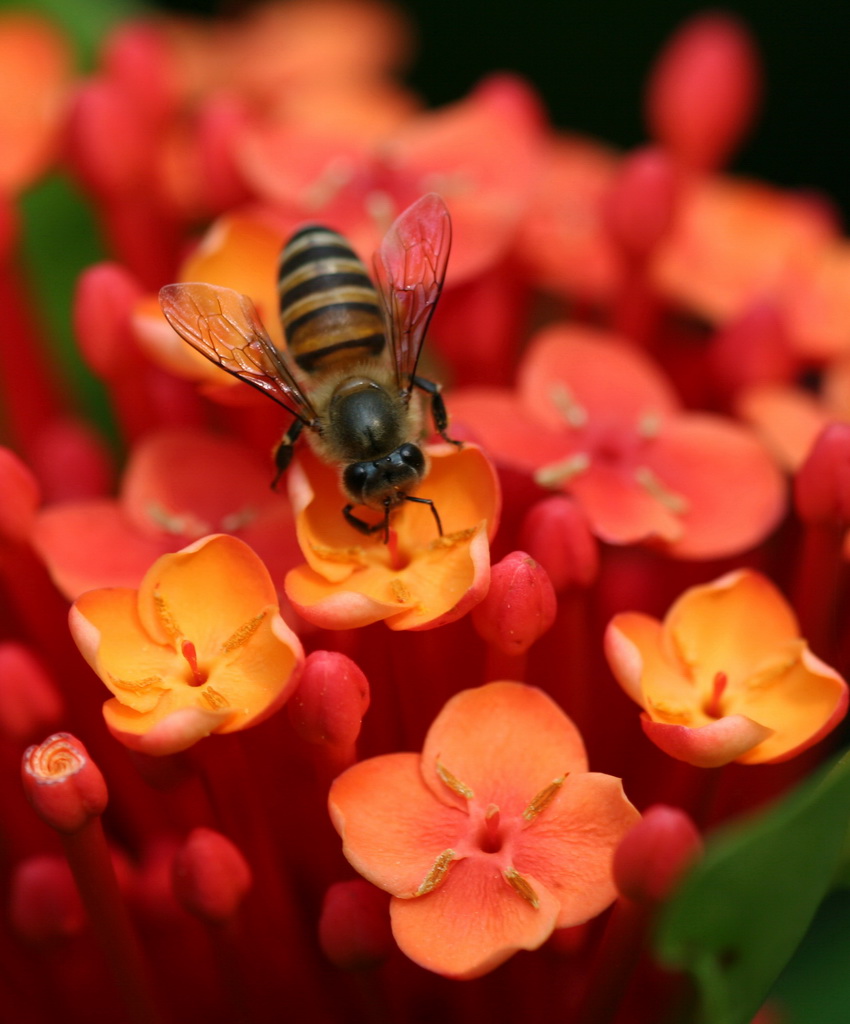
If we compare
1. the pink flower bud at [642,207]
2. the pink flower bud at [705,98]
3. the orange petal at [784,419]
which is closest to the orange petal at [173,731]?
the orange petal at [784,419]

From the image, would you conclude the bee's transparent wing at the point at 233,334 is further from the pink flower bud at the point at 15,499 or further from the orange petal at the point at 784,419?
the orange petal at the point at 784,419

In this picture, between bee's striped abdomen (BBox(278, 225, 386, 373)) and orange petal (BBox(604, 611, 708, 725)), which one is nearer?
orange petal (BBox(604, 611, 708, 725))

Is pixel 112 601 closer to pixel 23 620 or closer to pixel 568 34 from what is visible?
pixel 23 620

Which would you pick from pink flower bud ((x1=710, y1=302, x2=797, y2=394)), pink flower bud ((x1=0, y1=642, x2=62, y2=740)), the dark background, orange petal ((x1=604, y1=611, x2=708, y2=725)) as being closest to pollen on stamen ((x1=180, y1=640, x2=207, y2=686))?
pink flower bud ((x1=0, y1=642, x2=62, y2=740))

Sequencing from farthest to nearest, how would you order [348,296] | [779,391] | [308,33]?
[308,33], [779,391], [348,296]

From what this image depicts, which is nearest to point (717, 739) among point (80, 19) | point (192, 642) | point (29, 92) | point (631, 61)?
point (192, 642)

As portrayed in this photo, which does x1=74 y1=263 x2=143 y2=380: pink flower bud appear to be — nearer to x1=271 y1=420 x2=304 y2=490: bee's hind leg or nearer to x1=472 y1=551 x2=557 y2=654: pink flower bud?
x1=271 y1=420 x2=304 y2=490: bee's hind leg

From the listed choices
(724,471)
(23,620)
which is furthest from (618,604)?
(23,620)
